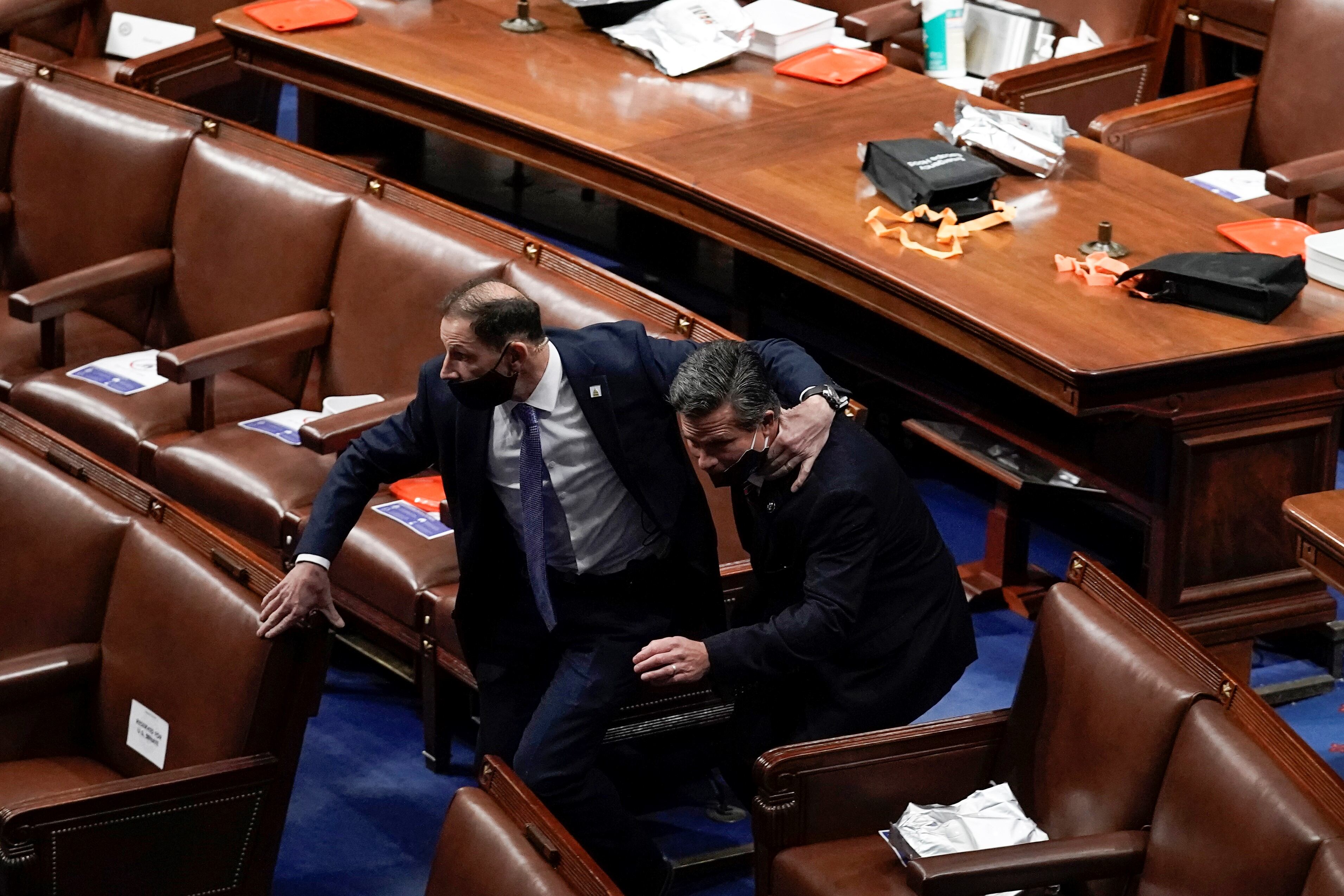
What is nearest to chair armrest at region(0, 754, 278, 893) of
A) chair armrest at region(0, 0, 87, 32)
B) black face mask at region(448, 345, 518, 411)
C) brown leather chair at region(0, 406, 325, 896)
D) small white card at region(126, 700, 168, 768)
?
brown leather chair at region(0, 406, 325, 896)

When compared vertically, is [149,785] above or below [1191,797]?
below

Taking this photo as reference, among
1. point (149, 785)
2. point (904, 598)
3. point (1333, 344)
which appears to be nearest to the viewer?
point (149, 785)

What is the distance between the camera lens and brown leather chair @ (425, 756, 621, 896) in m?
2.32

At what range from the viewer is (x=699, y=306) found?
5148 mm

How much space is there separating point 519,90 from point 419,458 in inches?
80.5

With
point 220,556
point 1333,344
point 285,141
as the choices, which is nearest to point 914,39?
point 285,141

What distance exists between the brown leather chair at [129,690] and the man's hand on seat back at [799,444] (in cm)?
77

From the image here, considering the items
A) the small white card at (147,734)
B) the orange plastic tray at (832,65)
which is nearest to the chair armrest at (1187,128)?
the orange plastic tray at (832,65)

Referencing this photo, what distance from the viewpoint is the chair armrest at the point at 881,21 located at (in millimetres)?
5449

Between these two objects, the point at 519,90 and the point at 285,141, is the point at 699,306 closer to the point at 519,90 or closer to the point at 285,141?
the point at 519,90

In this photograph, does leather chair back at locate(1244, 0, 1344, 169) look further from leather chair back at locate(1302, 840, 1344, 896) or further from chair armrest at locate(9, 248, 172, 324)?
leather chair back at locate(1302, 840, 1344, 896)

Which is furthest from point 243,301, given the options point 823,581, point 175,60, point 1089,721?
point 1089,721

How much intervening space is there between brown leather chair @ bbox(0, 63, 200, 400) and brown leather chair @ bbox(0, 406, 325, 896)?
125 centimetres

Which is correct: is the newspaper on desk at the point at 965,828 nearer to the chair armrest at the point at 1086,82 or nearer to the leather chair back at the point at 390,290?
the leather chair back at the point at 390,290
